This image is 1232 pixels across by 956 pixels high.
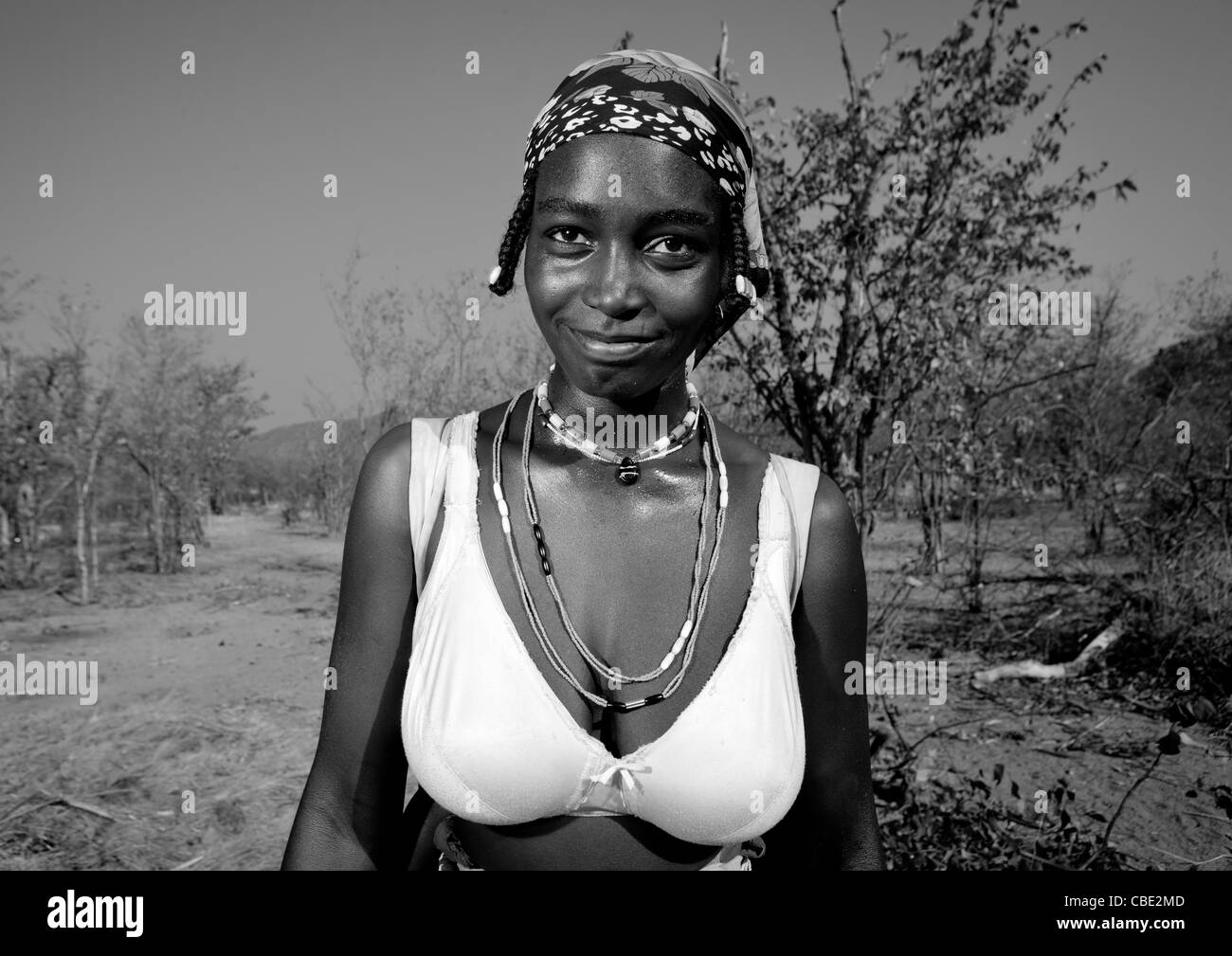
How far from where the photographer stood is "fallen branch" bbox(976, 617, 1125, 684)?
575cm

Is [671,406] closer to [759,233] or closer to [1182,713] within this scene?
[759,233]

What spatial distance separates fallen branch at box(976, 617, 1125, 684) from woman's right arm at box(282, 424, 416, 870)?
529 cm

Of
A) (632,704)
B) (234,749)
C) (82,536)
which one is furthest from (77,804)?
(82,536)

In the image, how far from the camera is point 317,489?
56.1 feet

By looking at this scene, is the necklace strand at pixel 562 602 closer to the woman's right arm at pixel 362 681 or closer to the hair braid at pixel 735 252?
the woman's right arm at pixel 362 681

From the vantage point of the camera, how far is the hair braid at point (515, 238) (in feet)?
4.75

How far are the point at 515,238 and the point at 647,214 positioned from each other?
31 centimetres

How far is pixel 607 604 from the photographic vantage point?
→ 4.70ft

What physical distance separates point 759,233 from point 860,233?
3151 millimetres

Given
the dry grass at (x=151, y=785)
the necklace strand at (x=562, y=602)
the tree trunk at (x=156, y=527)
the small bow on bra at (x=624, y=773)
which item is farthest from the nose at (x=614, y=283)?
the tree trunk at (x=156, y=527)

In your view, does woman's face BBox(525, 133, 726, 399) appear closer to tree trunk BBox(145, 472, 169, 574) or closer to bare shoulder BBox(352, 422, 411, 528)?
bare shoulder BBox(352, 422, 411, 528)

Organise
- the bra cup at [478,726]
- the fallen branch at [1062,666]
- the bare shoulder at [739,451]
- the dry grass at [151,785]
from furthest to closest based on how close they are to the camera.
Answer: the fallen branch at [1062,666]
the dry grass at [151,785]
the bare shoulder at [739,451]
the bra cup at [478,726]

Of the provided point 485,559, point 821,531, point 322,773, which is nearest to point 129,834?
point 322,773

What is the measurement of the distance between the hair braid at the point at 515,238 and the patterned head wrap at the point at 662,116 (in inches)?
0.9
